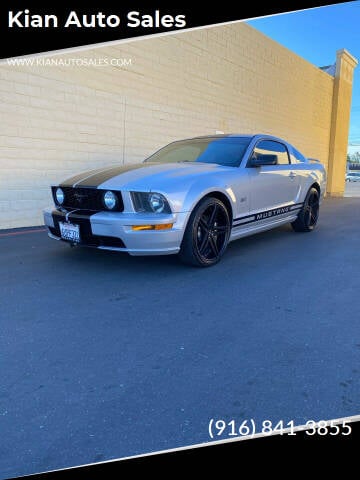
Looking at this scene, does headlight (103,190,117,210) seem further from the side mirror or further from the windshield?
the side mirror

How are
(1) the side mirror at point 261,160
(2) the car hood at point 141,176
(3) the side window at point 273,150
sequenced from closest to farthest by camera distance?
(2) the car hood at point 141,176 → (1) the side mirror at point 261,160 → (3) the side window at point 273,150

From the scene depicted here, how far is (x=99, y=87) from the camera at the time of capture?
6.71 m

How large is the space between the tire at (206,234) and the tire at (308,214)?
223cm

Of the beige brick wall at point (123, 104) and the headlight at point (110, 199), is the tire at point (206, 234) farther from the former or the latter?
the beige brick wall at point (123, 104)

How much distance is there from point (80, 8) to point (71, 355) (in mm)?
5836

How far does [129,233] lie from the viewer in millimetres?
3344

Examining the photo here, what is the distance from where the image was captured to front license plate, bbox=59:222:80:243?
3.61 meters

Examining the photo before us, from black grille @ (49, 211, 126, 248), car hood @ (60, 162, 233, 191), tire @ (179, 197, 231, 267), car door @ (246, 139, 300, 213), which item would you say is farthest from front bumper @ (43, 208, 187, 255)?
car door @ (246, 139, 300, 213)

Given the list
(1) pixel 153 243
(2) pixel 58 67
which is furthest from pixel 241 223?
(2) pixel 58 67

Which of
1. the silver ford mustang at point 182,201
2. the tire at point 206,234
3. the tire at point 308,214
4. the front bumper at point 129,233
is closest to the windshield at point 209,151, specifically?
the silver ford mustang at point 182,201

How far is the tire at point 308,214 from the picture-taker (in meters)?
5.84

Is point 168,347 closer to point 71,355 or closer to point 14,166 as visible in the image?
point 71,355

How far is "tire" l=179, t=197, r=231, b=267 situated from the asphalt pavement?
5.4 inches

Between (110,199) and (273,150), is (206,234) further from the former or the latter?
(273,150)
